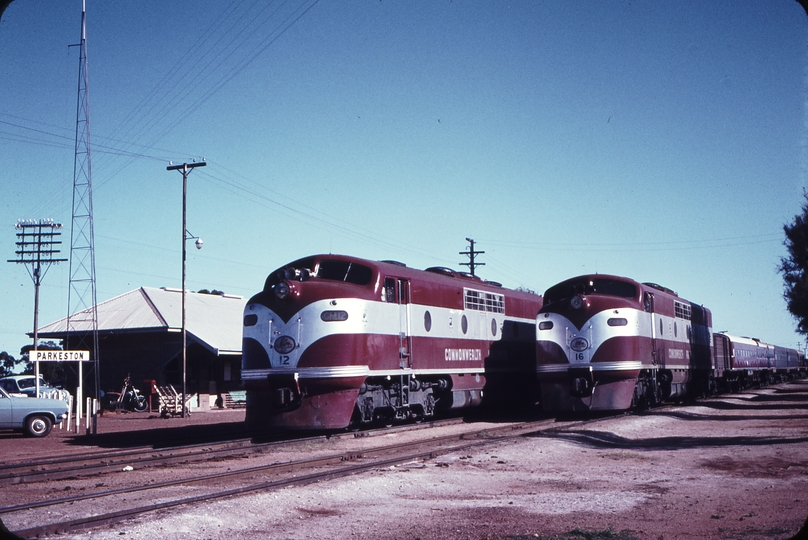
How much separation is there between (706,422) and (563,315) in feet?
16.3

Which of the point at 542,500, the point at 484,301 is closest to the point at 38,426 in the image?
the point at 484,301

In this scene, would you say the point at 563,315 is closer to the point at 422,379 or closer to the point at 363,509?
the point at 422,379

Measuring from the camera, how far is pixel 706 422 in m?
21.5

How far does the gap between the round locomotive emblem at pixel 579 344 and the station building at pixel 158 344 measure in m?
17.9

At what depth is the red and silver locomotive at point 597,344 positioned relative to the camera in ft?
70.4

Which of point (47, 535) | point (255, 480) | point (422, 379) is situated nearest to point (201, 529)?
point (47, 535)

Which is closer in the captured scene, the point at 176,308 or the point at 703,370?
the point at 703,370

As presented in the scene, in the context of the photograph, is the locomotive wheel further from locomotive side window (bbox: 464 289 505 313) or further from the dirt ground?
the dirt ground

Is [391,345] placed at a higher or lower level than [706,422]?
higher

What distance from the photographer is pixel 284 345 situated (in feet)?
55.0

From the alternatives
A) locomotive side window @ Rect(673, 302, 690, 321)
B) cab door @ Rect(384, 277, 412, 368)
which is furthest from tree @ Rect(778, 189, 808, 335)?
cab door @ Rect(384, 277, 412, 368)

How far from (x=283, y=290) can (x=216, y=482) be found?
20.3ft

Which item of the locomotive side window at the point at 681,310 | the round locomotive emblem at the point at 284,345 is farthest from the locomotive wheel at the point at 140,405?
the locomotive side window at the point at 681,310

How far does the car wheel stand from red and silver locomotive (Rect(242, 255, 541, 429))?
7.81 meters
